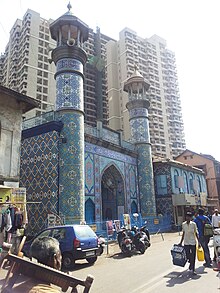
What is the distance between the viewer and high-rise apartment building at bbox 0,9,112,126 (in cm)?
4803

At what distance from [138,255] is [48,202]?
5.96m

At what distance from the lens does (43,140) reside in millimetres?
15016

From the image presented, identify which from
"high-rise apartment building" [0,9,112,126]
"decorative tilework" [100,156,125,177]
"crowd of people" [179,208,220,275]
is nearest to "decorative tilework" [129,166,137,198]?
"decorative tilework" [100,156,125,177]

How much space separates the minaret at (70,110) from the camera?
13.5 m

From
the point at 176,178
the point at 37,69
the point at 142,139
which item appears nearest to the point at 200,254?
the point at 142,139

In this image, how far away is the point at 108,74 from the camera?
61.5 m

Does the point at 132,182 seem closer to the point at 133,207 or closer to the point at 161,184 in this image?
the point at 133,207

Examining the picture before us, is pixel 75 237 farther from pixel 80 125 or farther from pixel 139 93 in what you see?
pixel 139 93

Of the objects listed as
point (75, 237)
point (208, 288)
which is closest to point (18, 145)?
point (75, 237)

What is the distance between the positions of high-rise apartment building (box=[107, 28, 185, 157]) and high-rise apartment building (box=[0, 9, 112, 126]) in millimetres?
3285

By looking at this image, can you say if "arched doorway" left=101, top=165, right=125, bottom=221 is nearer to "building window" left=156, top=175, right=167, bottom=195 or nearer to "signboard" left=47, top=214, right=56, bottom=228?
"building window" left=156, top=175, right=167, bottom=195

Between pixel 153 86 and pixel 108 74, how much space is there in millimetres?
11428

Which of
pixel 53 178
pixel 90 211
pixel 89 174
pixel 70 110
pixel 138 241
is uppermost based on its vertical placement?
pixel 70 110

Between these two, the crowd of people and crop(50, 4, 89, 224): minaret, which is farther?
crop(50, 4, 89, 224): minaret
